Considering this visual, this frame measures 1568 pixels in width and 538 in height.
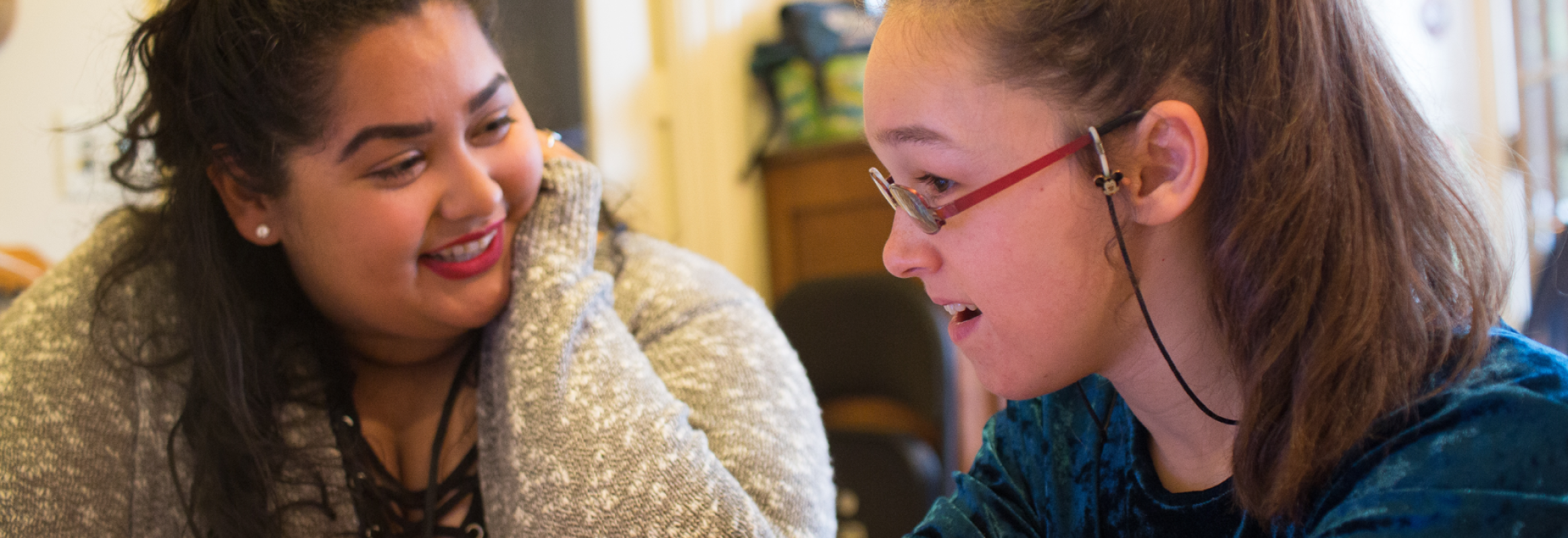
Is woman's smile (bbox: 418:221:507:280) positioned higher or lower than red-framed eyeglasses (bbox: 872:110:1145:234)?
lower

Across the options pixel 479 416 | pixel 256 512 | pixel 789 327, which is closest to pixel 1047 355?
pixel 479 416

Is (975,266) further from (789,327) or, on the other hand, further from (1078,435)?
(789,327)

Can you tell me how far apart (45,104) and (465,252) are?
110 centimetres

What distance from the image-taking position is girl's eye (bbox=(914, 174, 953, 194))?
30.4 inches

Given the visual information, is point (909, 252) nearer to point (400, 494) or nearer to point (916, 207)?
point (916, 207)

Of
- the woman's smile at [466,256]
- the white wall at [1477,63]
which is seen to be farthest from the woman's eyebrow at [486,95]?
the white wall at [1477,63]

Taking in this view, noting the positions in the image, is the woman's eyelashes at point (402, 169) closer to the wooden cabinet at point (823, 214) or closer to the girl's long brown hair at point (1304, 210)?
the girl's long brown hair at point (1304, 210)

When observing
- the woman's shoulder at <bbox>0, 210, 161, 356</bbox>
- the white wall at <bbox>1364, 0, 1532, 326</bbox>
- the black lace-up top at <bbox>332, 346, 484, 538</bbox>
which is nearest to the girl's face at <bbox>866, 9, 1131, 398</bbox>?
the black lace-up top at <bbox>332, 346, 484, 538</bbox>

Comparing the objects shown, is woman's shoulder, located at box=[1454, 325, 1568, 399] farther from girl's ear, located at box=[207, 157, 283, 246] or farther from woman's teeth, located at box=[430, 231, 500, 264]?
girl's ear, located at box=[207, 157, 283, 246]

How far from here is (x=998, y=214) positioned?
0.75 meters

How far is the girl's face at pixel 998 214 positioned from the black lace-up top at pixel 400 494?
2.16 ft

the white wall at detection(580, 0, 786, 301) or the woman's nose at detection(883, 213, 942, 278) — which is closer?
the woman's nose at detection(883, 213, 942, 278)

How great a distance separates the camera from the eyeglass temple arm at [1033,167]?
70 cm

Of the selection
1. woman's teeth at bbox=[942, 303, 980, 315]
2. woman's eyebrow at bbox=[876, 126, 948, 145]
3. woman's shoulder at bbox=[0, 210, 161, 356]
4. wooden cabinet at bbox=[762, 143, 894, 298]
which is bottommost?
wooden cabinet at bbox=[762, 143, 894, 298]
